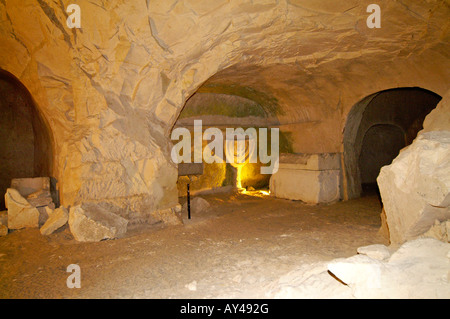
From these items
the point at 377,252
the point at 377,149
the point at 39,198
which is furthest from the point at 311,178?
the point at 39,198

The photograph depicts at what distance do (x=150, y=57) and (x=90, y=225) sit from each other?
273cm

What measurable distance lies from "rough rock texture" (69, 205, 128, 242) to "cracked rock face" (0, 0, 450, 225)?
0.82 ft

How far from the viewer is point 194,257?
3.40m

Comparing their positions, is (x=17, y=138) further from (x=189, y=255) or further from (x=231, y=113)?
(x=189, y=255)

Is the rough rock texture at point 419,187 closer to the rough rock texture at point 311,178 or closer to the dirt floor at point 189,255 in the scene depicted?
the dirt floor at point 189,255

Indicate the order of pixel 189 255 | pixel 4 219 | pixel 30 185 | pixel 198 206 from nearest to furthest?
1. pixel 189 255
2. pixel 4 219
3. pixel 30 185
4. pixel 198 206

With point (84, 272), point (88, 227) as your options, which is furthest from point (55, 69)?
point (84, 272)

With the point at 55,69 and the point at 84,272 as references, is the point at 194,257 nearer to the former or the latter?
the point at 84,272

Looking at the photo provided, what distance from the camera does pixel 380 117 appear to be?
8680mm

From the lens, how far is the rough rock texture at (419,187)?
240 centimetres

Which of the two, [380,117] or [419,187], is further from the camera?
[380,117]

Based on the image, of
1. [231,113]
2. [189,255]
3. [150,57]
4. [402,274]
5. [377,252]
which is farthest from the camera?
[231,113]
